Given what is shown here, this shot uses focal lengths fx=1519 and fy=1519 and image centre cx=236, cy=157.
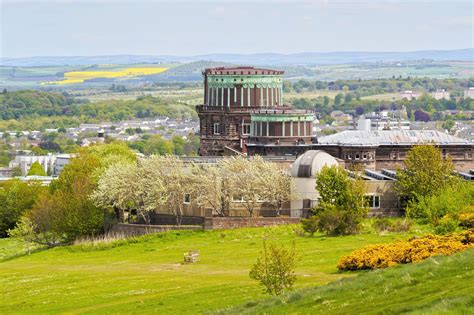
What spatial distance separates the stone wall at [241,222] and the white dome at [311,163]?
4.49 m

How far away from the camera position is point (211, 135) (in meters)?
123

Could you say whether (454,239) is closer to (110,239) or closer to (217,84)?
(110,239)

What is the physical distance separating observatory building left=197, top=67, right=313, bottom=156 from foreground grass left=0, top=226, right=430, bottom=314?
27.3 meters

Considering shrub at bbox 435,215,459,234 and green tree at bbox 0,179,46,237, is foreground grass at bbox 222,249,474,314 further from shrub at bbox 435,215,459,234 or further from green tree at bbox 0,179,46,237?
green tree at bbox 0,179,46,237

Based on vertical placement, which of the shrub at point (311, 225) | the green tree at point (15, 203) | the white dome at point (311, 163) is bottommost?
the green tree at point (15, 203)

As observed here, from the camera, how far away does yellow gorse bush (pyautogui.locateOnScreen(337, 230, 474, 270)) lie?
2270 inches

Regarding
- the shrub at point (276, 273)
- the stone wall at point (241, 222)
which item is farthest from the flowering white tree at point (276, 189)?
the shrub at point (276, 273)

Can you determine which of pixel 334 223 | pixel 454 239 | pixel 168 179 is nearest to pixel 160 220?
pixel 168 179

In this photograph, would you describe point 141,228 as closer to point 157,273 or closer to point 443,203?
point 443,203

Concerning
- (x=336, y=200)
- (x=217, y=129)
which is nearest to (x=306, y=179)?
(x=336, y=200)

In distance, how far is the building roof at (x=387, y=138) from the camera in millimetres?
110125

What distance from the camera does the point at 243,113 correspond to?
120 m

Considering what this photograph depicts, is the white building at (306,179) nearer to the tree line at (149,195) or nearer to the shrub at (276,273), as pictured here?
the tree line at (149,195)

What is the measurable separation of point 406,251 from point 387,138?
5277cm
